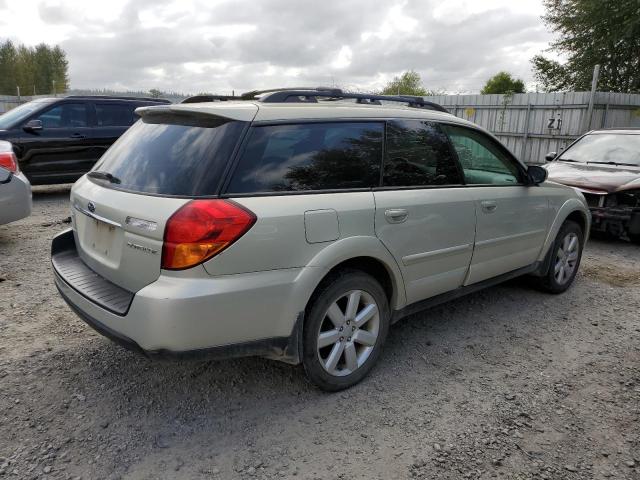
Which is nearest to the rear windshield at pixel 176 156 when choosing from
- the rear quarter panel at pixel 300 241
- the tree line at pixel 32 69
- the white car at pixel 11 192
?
the rear quarter panel at pixel 300 241

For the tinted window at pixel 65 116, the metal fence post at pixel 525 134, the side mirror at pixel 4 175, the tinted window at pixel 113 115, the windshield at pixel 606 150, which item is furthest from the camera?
the metal fence post at pixel 525 134

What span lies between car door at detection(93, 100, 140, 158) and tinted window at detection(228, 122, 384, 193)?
7.49 metres

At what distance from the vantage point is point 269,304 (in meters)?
2.63

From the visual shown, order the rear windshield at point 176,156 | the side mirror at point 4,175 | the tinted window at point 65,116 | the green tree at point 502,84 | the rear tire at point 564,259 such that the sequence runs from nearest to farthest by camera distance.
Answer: the rear windshield at point 176,156 → the rear tire at point 564,259 → the side mirror at point 4,175 → the tinted window at point 65,116 → the green tree at point 502,84

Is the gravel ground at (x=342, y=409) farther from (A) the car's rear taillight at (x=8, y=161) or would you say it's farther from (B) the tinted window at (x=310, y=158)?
(A) the car's rear taillight at (x=8, y=161)

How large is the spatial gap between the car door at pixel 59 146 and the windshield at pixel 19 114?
5.5 inches

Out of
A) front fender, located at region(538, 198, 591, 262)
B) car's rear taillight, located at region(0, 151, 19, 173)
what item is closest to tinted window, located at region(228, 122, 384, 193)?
front fender, located at region(538, 198, 591, 262)

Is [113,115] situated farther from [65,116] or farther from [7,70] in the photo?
[7,70]

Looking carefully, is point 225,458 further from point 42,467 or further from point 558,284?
point 558,284

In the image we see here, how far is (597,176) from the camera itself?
23.0 feet

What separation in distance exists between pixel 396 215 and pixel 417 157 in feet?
1.82

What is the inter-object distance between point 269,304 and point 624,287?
4243 millimetres

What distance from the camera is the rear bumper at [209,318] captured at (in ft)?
8.00

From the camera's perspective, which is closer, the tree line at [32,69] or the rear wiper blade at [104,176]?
the rear wiper blade at [104,176]
